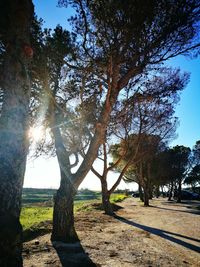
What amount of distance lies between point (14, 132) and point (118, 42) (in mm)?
5502

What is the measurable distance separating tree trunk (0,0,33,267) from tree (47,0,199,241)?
3.62 m

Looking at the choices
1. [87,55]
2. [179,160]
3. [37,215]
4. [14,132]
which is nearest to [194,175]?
[179,160]

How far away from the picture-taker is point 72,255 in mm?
7492

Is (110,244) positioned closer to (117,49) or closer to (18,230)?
(18,230)

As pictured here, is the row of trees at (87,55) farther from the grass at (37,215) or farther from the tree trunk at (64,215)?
the grass at (37,215)

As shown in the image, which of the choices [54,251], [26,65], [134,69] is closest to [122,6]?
[134,69]

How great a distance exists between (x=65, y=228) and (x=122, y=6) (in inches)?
292

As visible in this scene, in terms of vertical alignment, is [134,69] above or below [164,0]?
below

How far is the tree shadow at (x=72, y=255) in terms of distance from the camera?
6723 mm

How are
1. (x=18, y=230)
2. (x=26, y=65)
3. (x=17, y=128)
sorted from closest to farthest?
(x=18, y=230)
(x=17, y=128)
(x=26, y=65)

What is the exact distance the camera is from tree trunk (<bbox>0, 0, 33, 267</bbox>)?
4863 millimetres

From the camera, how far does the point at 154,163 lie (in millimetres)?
42250

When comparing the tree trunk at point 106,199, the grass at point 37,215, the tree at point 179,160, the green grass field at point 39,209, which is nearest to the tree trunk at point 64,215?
the grass at point 37,215

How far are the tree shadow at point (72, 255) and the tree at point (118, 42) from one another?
687 millimetres
